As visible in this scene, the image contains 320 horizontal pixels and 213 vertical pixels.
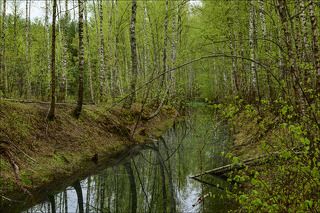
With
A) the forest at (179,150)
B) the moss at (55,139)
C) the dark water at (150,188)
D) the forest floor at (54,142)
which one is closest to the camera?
the forest at (179,150)

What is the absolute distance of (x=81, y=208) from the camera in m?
8.24

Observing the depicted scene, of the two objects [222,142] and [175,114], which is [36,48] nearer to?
[175,114]

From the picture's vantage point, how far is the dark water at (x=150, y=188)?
8211 millimetres

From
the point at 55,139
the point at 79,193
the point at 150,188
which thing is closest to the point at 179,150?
the point at 150,188

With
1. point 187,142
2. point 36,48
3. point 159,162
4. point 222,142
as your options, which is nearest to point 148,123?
point 187,142

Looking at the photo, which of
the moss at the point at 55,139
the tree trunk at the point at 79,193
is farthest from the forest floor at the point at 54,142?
the tree trunk at the point at 79,193

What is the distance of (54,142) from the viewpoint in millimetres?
11906

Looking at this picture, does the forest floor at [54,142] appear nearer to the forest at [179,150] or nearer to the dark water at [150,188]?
the forest at [179,150]

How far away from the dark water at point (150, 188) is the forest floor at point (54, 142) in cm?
80

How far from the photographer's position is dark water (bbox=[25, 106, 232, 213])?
8.21 metres

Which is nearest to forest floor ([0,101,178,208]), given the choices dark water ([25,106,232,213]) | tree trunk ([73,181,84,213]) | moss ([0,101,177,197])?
moss ([0,101,177,197])

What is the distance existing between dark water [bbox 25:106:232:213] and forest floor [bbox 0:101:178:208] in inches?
31.4

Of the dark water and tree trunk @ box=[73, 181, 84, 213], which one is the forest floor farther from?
the dark water

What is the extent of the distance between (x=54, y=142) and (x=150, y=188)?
405cm
